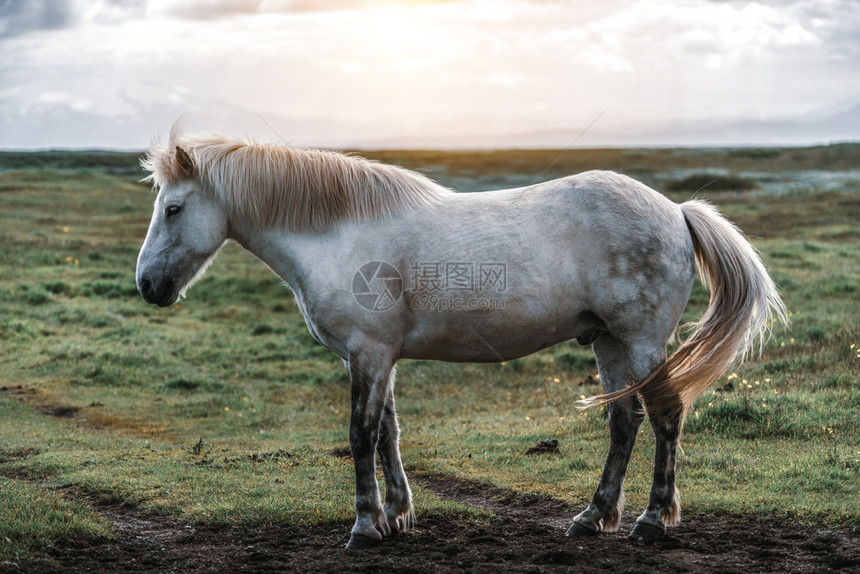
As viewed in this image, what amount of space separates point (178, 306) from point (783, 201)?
1227 inches

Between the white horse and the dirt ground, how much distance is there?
272 millimetres

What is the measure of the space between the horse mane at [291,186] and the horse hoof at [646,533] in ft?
9.88

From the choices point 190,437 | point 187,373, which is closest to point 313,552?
point 190,437

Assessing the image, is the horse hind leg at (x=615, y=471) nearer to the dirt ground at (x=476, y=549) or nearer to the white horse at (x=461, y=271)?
the white horse at (x=461, y=271)

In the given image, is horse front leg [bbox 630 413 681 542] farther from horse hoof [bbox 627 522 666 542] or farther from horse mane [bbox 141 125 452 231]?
horse mane [bbox 141 125 452 231]

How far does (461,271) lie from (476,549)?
83.1 inches

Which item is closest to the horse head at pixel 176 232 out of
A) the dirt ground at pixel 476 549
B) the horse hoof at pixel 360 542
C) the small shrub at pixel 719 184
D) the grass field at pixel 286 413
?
the dirt ground at pixel 476 549

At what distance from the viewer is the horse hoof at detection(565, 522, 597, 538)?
5.78 meters

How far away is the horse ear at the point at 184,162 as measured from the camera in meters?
5.68

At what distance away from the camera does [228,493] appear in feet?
24.0

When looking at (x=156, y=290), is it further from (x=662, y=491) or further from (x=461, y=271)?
(x=662, y=491)

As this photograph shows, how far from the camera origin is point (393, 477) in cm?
605

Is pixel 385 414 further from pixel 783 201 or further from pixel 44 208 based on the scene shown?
pixel 783 201

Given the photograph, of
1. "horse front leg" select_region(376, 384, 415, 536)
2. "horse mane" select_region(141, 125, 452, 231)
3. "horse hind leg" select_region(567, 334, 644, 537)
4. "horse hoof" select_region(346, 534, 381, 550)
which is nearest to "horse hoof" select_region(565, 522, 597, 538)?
"horse hind leg" select_region(567, 334, 644, 537)
